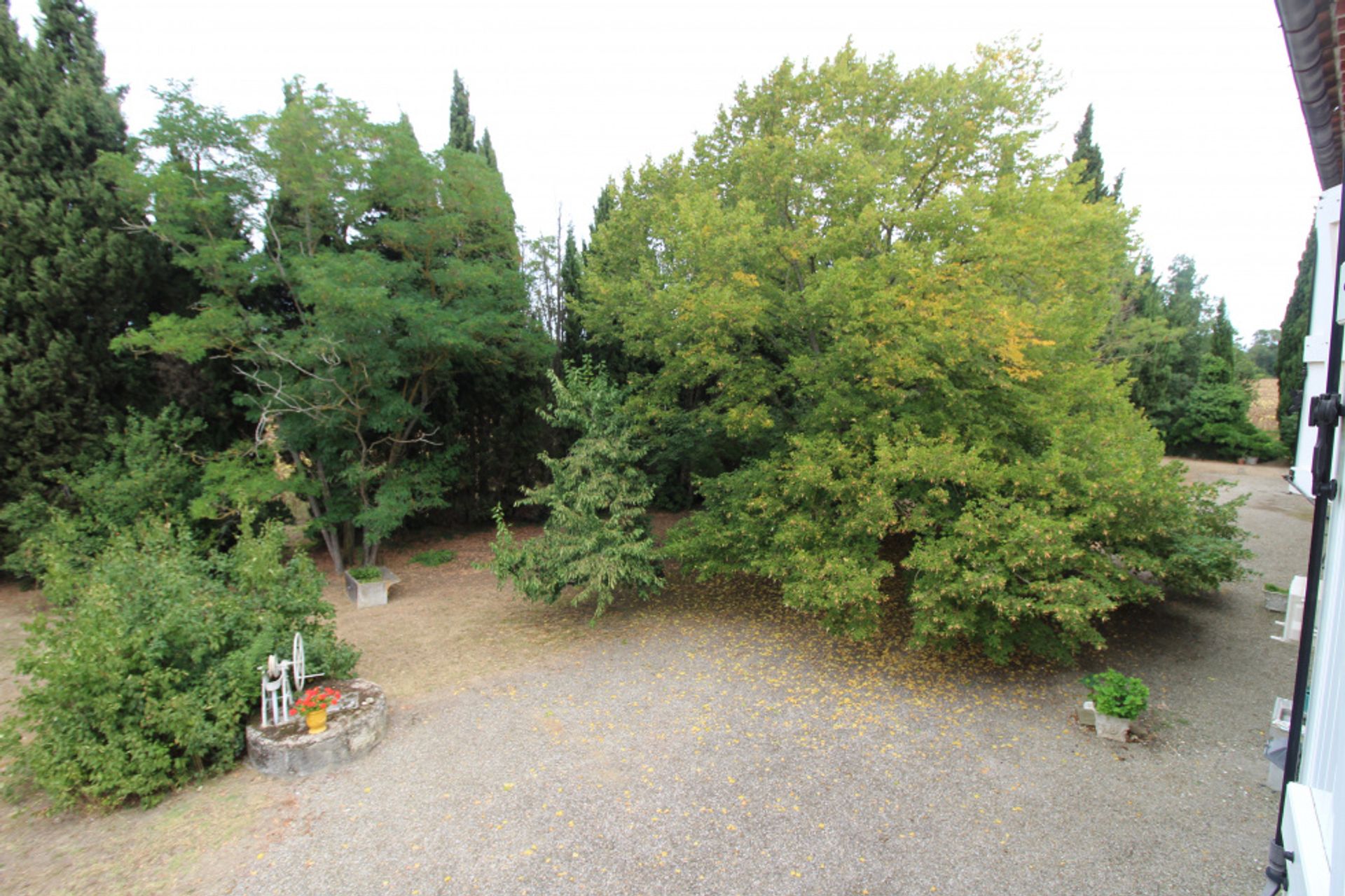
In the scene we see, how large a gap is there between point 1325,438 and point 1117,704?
4870 millimetres

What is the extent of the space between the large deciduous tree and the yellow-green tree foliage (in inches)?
130

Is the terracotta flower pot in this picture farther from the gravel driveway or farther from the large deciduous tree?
the large deciduous tree

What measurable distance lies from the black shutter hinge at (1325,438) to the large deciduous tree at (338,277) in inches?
371

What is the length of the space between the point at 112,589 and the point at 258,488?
4.28m

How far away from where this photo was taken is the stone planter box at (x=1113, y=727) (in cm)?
570

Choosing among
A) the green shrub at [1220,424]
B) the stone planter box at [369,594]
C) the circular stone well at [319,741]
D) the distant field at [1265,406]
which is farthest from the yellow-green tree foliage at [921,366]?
the distant field at [1265,406]

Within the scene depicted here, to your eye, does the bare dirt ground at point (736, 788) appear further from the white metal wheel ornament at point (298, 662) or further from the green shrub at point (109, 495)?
the green shrub at point (109, 495)

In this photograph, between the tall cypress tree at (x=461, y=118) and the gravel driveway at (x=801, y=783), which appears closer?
the gravel driveway at (x=801, y=783)

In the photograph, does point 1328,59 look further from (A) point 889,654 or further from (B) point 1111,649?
(B) point 1111,649

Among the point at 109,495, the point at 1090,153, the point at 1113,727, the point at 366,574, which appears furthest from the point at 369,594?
the point at 1090,153

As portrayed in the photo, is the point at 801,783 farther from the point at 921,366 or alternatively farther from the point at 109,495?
the point at 109,495

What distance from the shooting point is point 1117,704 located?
5.72 metres

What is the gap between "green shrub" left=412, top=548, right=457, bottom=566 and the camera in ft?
41.4

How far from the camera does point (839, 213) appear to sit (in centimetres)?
772
